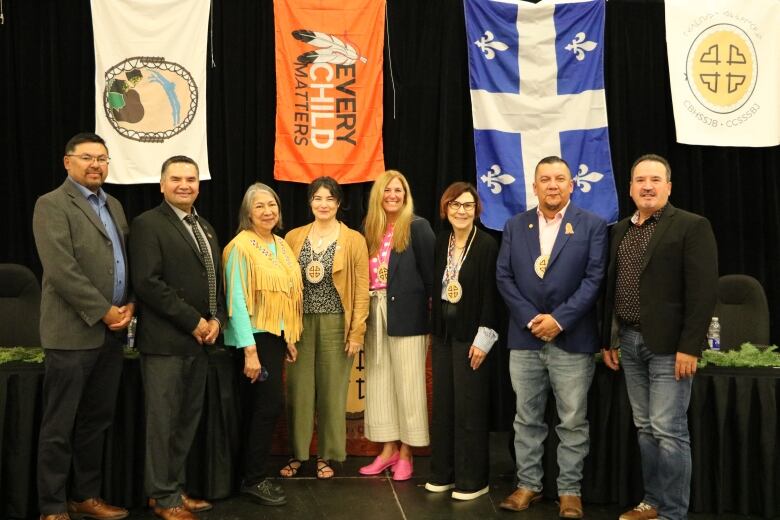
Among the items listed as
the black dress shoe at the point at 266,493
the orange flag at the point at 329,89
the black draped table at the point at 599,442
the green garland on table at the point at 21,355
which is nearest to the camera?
the black draped table at the point at 599,442

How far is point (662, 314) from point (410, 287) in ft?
4.16

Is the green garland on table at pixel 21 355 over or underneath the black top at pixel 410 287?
underneath

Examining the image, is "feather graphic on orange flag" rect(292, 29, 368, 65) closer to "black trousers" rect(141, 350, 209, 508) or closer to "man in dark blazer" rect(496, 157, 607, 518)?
"man in dark blazer" rect(496, 157, 607, 518)

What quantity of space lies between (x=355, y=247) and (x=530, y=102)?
2.03 meters

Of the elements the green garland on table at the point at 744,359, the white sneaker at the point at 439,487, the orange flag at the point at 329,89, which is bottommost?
the white sneaker at the point at 439,487

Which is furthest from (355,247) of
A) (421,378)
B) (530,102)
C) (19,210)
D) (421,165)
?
(19,210)

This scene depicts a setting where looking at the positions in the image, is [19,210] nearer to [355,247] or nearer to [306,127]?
[306,127]

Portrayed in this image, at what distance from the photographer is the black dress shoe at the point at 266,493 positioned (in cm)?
353

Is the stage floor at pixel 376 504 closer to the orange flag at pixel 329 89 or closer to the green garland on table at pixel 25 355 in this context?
the green garland on table at pixel 25 355

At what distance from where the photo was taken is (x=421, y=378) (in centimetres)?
385

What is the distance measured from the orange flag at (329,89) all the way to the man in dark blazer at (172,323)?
1786 mm

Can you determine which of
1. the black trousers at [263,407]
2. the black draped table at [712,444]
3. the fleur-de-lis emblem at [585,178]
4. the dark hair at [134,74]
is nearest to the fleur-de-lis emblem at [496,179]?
the fleur-de-lis emblem at [585,178]

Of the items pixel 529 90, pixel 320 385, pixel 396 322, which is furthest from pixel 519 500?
pixel 529 90

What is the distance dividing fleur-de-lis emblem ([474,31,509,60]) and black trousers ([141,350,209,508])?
300 centimetres
